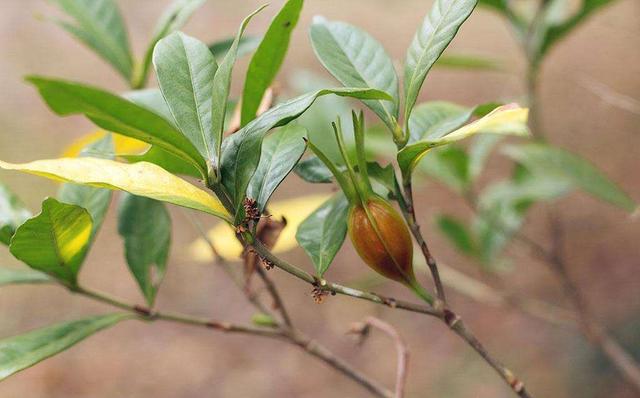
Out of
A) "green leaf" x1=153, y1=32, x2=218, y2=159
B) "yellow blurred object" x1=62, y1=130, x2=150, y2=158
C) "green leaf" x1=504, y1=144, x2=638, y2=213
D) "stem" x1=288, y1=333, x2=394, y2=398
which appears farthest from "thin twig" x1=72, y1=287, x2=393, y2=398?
"green leaf" x1=504, y1=144, x2=638, y2=213

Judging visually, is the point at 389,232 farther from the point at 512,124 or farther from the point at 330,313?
the point at 330,313

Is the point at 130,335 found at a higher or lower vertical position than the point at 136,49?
lower

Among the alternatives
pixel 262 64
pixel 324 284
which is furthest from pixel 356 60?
pixel 324 284

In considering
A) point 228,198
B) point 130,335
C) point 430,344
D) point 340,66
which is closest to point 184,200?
point 228,198

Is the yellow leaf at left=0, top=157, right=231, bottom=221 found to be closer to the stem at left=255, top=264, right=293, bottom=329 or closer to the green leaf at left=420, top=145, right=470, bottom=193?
the stem at left=255, top=264, right=293, bottom=329

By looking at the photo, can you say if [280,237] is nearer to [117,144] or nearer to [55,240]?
[117,144]

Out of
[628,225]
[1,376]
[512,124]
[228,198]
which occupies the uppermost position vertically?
[512,124]

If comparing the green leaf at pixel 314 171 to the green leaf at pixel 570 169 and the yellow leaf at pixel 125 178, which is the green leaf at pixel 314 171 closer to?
the yellow leaf at pixel 125 178
